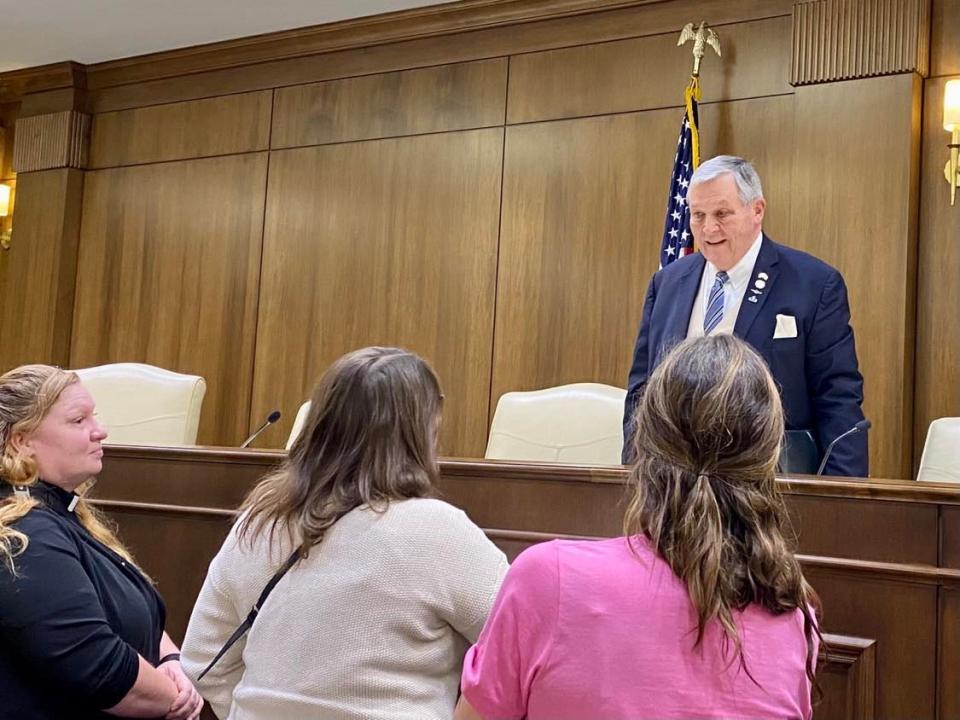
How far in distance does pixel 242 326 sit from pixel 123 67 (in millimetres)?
1835

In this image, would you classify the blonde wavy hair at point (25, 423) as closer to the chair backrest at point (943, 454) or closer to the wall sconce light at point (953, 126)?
the chair backrest at point (943, 454)

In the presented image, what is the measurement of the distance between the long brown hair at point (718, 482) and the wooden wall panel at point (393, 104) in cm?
460

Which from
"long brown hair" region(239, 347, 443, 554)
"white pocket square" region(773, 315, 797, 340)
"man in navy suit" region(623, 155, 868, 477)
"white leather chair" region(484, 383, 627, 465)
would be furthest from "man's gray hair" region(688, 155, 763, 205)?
"long brown hair" region(239, 347, 443, 554)

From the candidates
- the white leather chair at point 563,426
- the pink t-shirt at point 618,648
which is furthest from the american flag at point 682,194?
the pink t-shirt at point 618,648

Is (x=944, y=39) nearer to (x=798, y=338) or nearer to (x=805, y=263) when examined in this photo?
(x=805, y=263)

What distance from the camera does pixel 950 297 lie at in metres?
4.64

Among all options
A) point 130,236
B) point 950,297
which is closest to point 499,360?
point 950,297

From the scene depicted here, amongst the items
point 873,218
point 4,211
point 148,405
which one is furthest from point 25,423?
point 4,211

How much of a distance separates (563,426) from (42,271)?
4.20 m

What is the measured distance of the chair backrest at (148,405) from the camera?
4.79 meters

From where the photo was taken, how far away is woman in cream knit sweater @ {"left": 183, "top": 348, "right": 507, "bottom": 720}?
1.64 meters

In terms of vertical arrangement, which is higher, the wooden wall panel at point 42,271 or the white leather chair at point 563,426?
the wooden wall panel at point 42,271

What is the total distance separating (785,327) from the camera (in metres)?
3.39

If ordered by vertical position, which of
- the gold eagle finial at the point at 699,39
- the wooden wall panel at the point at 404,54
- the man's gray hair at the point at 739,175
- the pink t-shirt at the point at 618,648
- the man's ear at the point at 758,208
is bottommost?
the pink t-shirt at the point at 618,648
